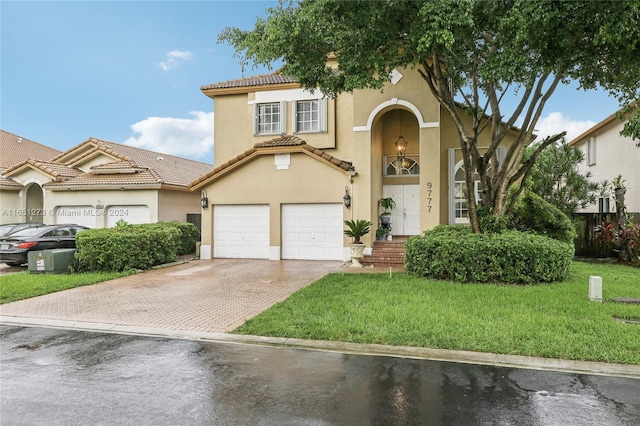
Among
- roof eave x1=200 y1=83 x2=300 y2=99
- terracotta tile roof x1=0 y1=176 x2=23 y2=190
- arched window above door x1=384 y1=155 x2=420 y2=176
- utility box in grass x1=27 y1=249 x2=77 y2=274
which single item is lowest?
utility box in grass x1=27 y1=249 x2=77 y2=274

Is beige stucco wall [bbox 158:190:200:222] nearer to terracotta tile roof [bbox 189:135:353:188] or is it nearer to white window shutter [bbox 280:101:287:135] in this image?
terracotta tile roof [bbox 189:135:353:188]

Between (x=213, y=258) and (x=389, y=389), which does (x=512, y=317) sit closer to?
(x=389, y=389)

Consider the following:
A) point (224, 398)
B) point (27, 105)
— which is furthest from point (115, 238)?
point (27, 105)

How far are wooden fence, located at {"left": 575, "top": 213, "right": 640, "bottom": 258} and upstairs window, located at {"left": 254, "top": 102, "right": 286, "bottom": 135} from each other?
1259 cm

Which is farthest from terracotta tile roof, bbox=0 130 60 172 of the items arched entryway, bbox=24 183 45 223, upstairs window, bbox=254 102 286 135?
upstairs window, bbox=254 102 286 135

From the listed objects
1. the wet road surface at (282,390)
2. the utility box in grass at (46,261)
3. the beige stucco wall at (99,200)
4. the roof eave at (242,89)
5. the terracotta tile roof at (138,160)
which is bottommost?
the wet road surface at (282,390)

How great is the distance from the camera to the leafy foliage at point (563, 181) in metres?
15.6

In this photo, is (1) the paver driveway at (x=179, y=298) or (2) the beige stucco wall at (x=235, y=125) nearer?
(1) the paver driveway at (x=179, y=298)

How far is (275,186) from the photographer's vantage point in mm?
15875

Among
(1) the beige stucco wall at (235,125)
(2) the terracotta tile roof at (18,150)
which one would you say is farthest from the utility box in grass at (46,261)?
(2) the terracotta tile roof at (18,150)

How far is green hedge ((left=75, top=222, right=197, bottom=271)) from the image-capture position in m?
12.6

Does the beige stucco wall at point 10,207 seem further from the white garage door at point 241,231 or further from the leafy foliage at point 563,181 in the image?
the leafy foliage at point 563,181

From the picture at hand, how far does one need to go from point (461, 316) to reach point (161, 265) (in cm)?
1109

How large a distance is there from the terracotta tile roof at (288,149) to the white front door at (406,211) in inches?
114
